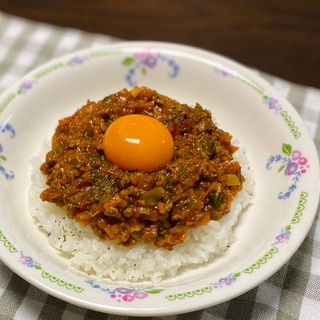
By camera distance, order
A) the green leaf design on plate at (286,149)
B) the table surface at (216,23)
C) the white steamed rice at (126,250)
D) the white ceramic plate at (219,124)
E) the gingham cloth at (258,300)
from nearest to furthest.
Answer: the white ceramic plate at (219,124), the gingham cloth at (258,300), the white steamed rice at (126,250), the green leaf design on plate at (286,149), the table surface at (216,23)

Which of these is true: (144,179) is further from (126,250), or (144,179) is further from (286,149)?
(286,149)

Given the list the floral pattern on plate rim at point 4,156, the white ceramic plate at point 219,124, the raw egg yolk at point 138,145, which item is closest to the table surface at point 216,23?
the white ceramic plate at point 219,124

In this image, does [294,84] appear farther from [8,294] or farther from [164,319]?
[8,294]

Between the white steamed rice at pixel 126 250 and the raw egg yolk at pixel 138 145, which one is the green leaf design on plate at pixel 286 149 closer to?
the white steamed rice at pixel 126 250

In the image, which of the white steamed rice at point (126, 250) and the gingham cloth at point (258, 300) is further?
the white steamed rice at point (126, 250)

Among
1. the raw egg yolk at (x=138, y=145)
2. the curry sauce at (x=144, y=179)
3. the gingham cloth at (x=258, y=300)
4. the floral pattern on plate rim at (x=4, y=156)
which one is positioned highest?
the raw egg yolk at (x=138, y=145)

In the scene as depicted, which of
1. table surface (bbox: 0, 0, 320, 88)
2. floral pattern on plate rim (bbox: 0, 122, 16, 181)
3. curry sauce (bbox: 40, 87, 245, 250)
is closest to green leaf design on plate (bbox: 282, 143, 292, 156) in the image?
curry sauce (bbox: 40, 87, 245, 250)

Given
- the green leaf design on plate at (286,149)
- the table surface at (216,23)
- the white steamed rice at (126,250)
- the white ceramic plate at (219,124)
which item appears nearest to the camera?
the white ceramic plate at (219,124)
